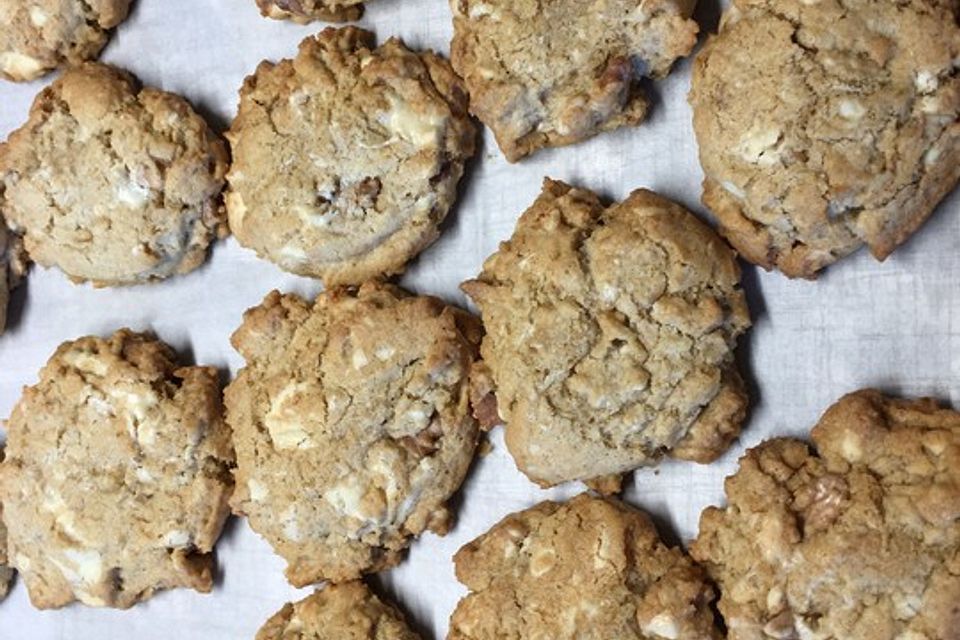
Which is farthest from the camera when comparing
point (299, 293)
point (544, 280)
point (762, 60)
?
point (299, 293)

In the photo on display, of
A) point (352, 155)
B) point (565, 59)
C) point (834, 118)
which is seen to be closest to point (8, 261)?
point (352, 155)

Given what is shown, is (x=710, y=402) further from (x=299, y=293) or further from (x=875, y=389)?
(x=299, y=293)

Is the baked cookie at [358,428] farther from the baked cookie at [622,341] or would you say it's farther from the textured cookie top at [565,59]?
the textured cookie top at [565,59]

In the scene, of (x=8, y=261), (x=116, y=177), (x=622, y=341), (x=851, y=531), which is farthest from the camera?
(x=8, y=261)

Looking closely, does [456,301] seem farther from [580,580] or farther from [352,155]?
[580,580]

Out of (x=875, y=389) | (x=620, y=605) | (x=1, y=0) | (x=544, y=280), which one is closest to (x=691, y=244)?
(x=544, y=280)

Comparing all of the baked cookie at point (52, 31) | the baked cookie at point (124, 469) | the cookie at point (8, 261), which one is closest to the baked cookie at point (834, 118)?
the baked cookie at point (124, 469)
